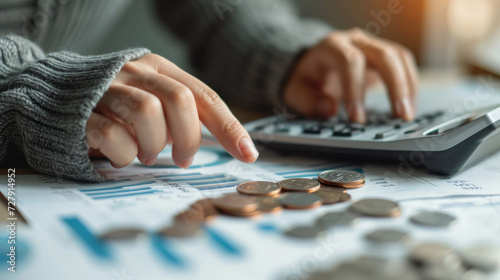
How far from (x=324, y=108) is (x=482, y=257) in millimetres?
428

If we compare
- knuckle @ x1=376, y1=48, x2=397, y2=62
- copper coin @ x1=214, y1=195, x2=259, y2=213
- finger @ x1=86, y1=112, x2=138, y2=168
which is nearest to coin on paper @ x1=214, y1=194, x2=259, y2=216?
copper coin @ x1=214, y1=195, x2=259, y2=213

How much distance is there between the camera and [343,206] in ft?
1.15

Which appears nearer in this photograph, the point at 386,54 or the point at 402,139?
the point at 402,139

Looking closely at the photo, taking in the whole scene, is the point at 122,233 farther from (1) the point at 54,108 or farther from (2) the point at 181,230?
(1) the point at 54,108

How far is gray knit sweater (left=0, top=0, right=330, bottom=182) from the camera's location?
0.40m

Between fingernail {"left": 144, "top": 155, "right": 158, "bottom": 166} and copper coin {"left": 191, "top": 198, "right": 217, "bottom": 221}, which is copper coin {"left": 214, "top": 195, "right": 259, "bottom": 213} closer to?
copper coin {"left": 191, "top": 198, "right": 217, "bottom": 221}

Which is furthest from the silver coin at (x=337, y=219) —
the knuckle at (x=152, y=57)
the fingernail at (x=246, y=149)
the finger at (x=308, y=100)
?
the finger at (x=308, y=100)

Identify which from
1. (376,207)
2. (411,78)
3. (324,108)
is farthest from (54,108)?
(411,78)

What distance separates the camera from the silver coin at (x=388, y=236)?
28cm

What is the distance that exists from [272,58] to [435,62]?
0.90 m

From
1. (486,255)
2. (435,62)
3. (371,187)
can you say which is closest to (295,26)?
(371,187)

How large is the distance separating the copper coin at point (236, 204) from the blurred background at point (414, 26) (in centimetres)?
91

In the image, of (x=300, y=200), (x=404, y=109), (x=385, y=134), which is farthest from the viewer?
(x=404, y=109)

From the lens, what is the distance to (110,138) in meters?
0.39
